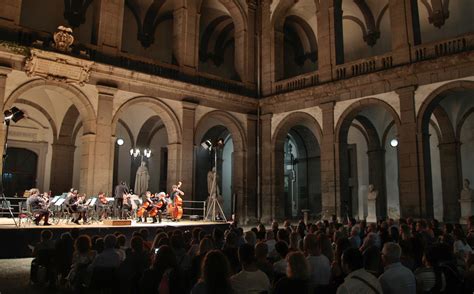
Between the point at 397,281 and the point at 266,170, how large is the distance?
1667 centimetres

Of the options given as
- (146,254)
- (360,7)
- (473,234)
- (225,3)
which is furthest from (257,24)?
(146,254)

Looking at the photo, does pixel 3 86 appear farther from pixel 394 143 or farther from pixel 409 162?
pixel 394 143

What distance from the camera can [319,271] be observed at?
4.75m

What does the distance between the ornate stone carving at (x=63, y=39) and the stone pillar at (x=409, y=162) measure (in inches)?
498

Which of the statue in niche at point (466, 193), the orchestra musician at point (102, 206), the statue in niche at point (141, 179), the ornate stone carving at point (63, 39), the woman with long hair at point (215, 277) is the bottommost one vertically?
the woman with long hair at point (215, 277)

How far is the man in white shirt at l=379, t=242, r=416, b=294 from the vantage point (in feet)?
13.6

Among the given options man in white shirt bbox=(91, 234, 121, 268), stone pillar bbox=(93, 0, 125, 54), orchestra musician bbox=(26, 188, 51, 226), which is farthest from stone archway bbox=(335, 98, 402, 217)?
man in white shirt bbox=(91, 234, 121, 268)

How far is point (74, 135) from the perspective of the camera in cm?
2097

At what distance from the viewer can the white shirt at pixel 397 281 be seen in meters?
4.14

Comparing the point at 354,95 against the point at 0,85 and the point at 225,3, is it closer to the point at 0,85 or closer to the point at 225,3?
the point at 225,3

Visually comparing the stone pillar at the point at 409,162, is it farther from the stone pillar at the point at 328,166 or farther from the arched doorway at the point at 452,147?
the stone pillar at the point at 328,166

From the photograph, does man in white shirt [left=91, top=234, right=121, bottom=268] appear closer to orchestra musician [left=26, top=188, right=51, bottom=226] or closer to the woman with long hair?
the woman with long hair

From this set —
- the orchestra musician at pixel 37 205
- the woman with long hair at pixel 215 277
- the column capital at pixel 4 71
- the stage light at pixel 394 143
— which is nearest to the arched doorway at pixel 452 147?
the stage light at pixel 394 143

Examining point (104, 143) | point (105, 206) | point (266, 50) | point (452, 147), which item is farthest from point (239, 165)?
point (452, 147)
